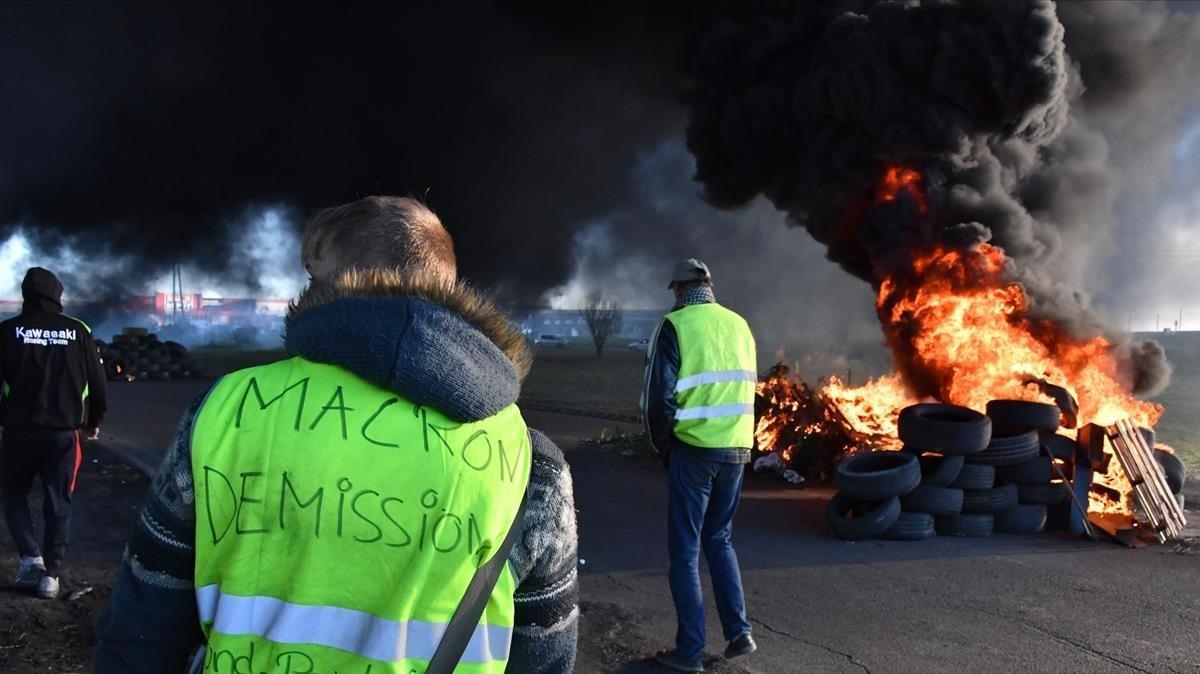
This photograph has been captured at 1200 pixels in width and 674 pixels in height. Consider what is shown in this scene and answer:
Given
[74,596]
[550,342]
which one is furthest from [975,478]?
[550,342]

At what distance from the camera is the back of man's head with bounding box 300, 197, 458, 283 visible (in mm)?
1537

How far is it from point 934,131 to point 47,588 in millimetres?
11895

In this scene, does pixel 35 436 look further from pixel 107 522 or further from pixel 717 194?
pixel 717 194

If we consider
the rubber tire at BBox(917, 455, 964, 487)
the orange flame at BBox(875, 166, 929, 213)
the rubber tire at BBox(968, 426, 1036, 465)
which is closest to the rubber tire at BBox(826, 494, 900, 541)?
the rubber tire at BBox(917, 455, 964, 487)

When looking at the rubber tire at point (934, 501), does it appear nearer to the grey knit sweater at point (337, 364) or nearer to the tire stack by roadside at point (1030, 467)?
the tire stack by roadside at point (1030, 467)

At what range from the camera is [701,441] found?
439 cm

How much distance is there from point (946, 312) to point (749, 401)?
287 inches

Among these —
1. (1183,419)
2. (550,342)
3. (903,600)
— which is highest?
(550,342)

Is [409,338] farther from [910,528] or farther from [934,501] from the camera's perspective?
[934,501]

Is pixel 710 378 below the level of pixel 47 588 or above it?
above

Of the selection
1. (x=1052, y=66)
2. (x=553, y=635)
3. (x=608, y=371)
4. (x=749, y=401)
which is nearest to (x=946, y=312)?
(x=1052, y=66)

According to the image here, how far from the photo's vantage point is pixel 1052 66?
11.9m

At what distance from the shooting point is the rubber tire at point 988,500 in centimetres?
727

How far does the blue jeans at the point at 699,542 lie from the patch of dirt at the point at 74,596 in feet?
Answer: 8.68
